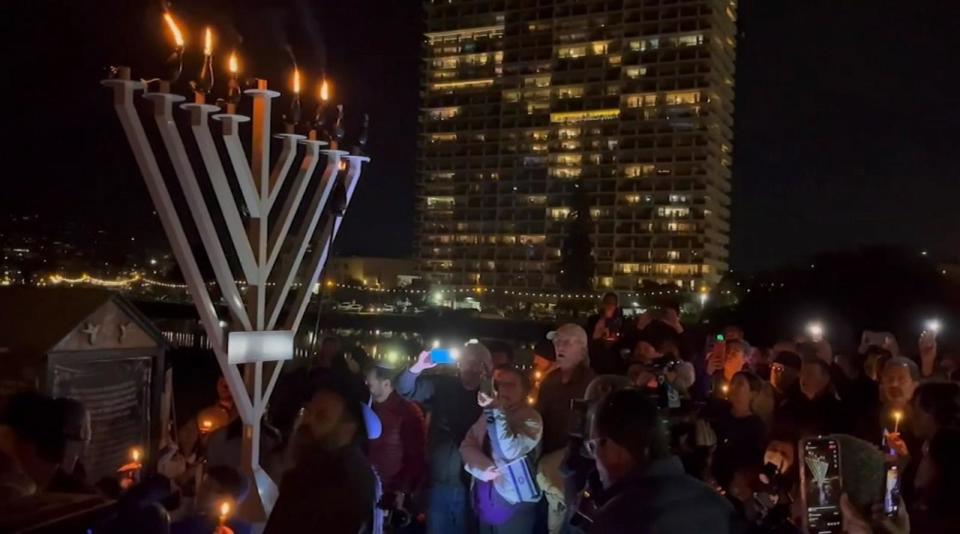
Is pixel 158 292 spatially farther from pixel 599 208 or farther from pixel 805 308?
pixel 599 208

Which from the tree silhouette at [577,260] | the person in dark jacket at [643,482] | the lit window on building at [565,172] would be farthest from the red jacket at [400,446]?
the lit window on building at [565,172]

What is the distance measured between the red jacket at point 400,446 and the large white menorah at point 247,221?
652 millimetres

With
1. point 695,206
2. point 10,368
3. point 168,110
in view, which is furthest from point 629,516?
point 695,206

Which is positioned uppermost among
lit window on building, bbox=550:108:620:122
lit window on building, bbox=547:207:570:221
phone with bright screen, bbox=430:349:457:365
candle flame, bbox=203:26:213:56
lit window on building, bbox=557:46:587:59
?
lit window on building, bbox=557:46:587:59

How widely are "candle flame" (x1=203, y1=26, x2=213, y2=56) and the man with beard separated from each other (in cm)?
265

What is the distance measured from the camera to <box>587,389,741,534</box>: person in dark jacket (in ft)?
7.58

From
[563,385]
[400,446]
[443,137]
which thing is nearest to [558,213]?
[443,137]

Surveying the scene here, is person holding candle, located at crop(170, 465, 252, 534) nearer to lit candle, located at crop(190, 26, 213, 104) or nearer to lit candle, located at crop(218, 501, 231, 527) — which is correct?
lit candle, located at crop(218, 501, 231, 527)

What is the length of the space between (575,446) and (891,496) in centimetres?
127

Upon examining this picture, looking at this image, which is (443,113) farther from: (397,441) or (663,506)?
(663,506)

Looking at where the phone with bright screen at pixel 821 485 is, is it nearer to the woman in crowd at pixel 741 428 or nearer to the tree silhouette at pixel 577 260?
the woman in crowd at pixel 741 428

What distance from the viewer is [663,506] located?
2.33 metres

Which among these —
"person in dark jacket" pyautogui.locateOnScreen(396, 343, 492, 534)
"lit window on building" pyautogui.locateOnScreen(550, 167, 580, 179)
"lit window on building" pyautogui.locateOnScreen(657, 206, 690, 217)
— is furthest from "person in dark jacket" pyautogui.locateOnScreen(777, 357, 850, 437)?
"lit window on building" pyautogui.locateOnScreen(550, 167, 580, 179)

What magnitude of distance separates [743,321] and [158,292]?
3317 cm
